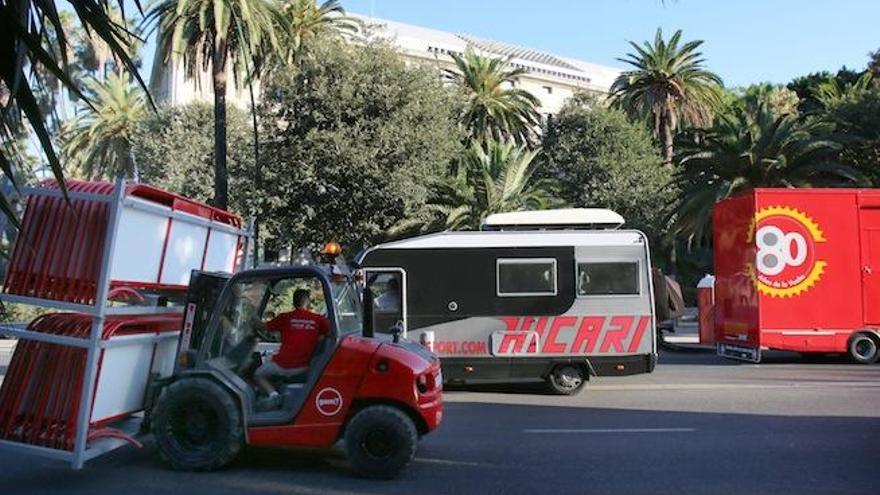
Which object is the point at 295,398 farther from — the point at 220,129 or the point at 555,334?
the point at 220,129

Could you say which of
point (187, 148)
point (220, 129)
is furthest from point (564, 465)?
point (187, 148)

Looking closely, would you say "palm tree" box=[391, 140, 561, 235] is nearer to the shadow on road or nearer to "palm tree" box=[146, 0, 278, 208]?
"palm tree" box=[146, 0, 278, 208]

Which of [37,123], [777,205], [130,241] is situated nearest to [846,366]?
[777,205]

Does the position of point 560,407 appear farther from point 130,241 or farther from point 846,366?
point 846,366

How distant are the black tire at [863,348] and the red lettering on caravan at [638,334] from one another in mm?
6323

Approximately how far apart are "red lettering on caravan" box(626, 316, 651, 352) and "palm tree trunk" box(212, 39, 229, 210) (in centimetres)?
1389

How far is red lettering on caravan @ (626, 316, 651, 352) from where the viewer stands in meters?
12.5

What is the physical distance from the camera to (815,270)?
16.5 meters

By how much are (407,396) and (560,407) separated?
4765mm

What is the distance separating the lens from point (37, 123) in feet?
8.87

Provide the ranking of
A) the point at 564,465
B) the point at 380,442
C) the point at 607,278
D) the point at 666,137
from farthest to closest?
1. the point at 666,137
2. the point at 607,278
3. the point at 564,465
4. the point at 380,442

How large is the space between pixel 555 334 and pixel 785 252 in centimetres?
636

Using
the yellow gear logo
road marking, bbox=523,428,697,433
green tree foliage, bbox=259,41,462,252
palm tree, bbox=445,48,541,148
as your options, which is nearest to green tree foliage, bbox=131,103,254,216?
green tree foliage, bbox=259,41,462,252

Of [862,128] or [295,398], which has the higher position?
[862,128]
